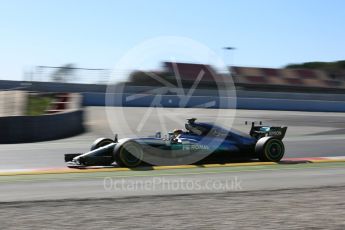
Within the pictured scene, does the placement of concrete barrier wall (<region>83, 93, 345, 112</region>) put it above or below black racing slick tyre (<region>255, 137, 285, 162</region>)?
above

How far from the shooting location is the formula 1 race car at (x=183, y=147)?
10984 mm

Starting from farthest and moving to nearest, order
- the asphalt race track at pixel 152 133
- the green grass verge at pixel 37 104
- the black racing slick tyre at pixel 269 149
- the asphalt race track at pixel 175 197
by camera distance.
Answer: the green grass verge at pixel 37 104 < the asphalt race track at pixel 152 133 < the black racing slick tyre at pixel 269 149 < the asphalt race track at pixel 175 197

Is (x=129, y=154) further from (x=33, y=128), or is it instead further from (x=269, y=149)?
(x=33, y=128)

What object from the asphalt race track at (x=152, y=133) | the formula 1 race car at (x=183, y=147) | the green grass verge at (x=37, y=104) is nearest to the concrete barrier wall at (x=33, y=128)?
the asphalt race track at (x=152, y=133)

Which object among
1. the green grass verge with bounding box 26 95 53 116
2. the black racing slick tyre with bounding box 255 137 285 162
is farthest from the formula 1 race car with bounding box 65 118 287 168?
the green grass verge with bounding box 26 95 53 116

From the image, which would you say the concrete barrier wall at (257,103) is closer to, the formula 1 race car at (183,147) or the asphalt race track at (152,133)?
the asphalt race track at (152,133)

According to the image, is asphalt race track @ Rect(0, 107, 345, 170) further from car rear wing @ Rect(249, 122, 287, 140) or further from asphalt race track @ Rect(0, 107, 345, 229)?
car rear wing @ Rect(249, 122, 287, 140)

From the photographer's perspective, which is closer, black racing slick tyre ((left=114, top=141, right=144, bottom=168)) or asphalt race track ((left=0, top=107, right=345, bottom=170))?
black racing slick tyre ((left=114, top=141, right=144, bottom=168))

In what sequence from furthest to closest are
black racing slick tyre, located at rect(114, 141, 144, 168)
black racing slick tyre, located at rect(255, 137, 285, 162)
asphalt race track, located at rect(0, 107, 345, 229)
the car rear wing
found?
the car rear wing
black racing slick tyre, located at rect(255, 137, 285, 162)
black racing slick tyre, located at rect(114, 141, 144, 168)
asphalt race track, located at rect(0, 107, 345, 229)

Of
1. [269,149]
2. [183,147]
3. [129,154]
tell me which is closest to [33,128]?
[129,154]

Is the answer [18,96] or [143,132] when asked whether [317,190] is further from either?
[18,96]

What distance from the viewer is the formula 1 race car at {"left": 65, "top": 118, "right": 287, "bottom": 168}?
11.0 meters

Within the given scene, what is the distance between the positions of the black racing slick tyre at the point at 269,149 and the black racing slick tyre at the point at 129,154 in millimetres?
2722

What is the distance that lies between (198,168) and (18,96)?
1695cm
